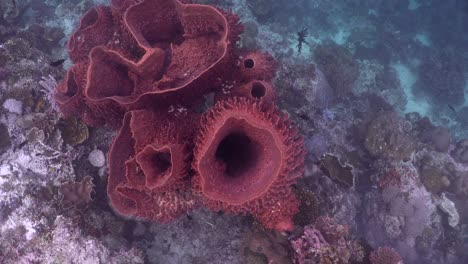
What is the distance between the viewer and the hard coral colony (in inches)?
129

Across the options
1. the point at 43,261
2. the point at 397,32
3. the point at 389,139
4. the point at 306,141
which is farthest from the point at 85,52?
the point at 397,32

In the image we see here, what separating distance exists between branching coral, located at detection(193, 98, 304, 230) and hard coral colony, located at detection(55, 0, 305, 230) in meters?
0.01

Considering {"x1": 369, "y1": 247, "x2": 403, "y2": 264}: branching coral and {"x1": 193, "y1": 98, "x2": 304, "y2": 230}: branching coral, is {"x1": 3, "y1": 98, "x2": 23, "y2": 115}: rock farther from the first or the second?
{"x1": 369, "y1": 247, "x2": 403, "y2": 264}: branching coral

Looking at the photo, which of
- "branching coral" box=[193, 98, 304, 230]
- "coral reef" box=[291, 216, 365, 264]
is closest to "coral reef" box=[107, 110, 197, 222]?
"branching coral" box=[193, 98, 304, 230]

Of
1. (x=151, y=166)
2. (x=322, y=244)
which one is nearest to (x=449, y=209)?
(x=322, y=244)

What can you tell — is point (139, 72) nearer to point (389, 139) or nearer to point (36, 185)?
point (36, 185)

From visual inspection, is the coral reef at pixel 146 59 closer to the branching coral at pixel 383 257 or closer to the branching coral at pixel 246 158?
the branching coral at pixel 246 158

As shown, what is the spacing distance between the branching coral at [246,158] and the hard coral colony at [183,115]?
0.04 feet

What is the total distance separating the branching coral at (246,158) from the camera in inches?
125

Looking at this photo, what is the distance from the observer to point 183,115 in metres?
3.84

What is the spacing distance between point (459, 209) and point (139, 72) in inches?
369

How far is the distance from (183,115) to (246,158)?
0.89 m

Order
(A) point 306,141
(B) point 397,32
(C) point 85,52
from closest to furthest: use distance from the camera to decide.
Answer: (C) point 85,52 → (A) point 306,141 → (B) point 397,32

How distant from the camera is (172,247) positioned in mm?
4730
